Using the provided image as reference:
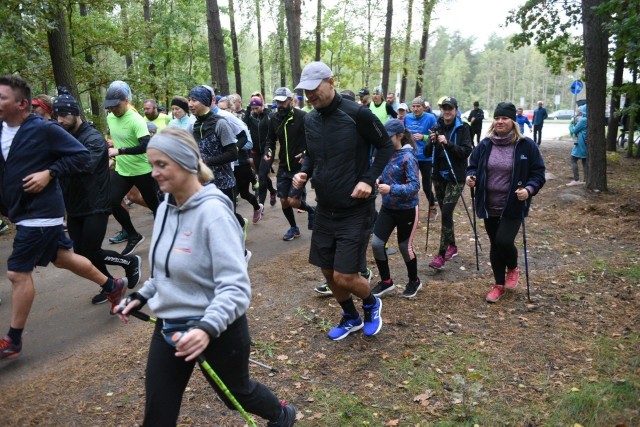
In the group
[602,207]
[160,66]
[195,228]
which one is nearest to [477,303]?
[195,228]

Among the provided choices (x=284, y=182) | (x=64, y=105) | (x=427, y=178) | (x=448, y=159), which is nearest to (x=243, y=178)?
(x=284, y=182)

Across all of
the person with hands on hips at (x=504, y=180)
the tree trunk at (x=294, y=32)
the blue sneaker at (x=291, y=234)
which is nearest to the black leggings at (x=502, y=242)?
the person with hands on hips at (x=504, y=180)

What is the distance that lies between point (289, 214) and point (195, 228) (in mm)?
5714

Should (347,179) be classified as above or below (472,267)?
above

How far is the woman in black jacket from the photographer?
6.66m

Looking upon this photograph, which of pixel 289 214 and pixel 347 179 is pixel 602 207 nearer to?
pixel 289 214

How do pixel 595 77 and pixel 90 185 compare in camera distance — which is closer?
pixel 90 185

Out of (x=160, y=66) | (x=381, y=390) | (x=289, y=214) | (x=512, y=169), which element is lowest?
(x=381, y=390)

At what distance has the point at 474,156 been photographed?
5.66m

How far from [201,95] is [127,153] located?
1.25 m

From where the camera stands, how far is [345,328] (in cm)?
477

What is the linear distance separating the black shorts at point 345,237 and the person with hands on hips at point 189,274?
170 cm

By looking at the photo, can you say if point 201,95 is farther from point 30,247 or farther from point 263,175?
point 263,175

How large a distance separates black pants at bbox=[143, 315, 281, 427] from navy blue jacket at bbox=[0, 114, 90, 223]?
7.47ft
